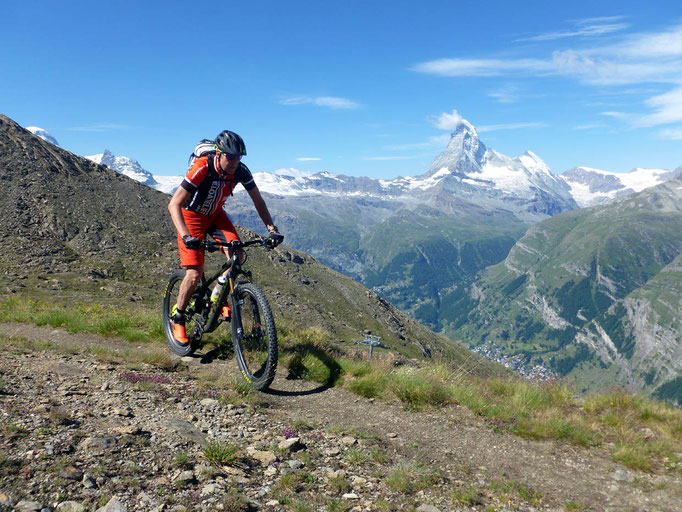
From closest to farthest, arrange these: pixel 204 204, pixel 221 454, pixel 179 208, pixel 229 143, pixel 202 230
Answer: pixel 221 454 → pixel 229 143 → pixel 179 208 → pixel 204 204 → pixel 202 230

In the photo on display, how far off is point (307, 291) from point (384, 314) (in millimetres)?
33096

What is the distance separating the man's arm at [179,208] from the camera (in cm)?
911

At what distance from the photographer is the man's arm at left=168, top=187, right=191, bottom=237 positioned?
9105 millimetres

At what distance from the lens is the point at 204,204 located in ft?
32.3

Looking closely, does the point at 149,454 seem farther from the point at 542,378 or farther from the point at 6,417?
the point at 542,378

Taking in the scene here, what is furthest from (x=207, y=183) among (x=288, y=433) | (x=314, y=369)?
(x=288, y=433)

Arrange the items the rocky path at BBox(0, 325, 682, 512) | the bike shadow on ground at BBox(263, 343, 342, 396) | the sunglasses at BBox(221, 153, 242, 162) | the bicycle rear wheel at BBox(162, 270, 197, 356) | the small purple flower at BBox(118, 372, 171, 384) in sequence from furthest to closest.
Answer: the bicycle rear wheel at BBox(162, 270, 197, 356) → the bike shadow on ground at BBox(263, 343, 342, 396) → the sunglasses at BBox(221, 153, 242, 162) → the small purple flower at BBox(118, 372, 171, 384) → the rocky path at BBox(0, 325, 682, 512)

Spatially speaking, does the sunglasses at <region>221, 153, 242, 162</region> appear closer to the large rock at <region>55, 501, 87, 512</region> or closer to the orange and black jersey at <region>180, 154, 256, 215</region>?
the orange and black jersey at <region>180, 154, 256, 215</region>

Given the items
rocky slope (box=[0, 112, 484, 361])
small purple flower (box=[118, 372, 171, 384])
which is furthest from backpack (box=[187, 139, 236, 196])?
rocky slope (box=[0, 112, 484, 361])

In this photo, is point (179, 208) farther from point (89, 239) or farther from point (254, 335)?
point (89, 239)

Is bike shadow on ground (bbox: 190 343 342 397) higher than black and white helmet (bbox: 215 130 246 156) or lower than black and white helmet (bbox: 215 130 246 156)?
lower

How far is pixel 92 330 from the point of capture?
12.8 metres

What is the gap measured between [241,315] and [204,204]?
272cm

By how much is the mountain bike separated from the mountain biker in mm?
312
